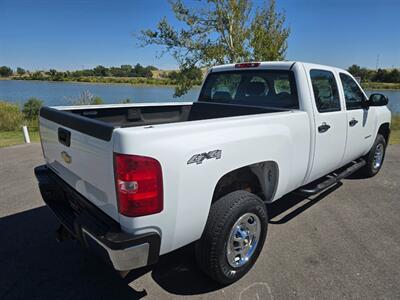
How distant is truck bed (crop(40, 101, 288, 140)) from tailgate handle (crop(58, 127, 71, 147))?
61 millimetres

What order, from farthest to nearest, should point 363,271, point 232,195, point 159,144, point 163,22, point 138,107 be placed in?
point 163,22, point 138,107, point 363,271, point 232,195, point 159,144

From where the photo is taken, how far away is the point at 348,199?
4477mm

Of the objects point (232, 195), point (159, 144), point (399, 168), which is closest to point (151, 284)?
point (232, 195)

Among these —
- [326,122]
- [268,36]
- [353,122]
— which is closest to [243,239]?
[326,122]

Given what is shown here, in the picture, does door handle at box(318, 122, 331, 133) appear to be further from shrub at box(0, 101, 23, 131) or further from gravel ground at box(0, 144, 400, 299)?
shrub at box(0, 101, 23, 131)

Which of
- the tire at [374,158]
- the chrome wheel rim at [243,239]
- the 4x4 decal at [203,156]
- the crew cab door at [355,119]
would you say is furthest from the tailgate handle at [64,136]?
the tire at [374,158]

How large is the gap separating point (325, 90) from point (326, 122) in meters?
0.54

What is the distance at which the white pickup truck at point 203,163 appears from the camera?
5.95 ft

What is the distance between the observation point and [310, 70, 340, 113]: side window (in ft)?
11.3

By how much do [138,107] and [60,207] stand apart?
1.75 m

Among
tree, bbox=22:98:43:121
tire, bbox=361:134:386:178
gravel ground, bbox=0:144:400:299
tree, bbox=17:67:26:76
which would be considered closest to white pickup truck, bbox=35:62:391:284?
gravel ground, bbox=0:144:400:299

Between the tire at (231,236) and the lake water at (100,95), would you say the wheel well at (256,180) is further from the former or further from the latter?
the lake water at (100,95)

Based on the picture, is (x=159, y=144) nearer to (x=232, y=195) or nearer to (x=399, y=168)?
(x=232, y=195)

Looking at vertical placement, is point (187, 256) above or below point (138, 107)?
below
